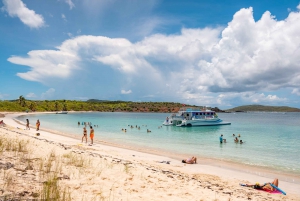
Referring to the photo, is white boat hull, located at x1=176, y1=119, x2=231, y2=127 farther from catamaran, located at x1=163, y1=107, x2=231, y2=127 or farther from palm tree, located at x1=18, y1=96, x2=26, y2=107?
palm tree, located at x1=18, y1=96, x2=26, y2=107

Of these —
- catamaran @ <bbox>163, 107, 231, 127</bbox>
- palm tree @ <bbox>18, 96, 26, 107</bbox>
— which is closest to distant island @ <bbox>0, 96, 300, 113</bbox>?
palm tree @ <bbox>18, 96, 26, 107</bbox>

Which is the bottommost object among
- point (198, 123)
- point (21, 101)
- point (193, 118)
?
point (198, 123)

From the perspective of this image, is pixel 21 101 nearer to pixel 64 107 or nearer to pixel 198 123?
pixel 64 107

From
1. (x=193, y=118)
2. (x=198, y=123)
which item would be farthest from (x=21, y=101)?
(x=198, y=123)

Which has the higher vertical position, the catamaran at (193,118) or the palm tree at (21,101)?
the palm tree at (21,101)

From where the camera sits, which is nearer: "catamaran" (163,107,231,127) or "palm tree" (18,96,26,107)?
"catamaran" (163,107,231,127)

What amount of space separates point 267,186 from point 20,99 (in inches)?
5308

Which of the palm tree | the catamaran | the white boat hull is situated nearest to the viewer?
the white boat hull

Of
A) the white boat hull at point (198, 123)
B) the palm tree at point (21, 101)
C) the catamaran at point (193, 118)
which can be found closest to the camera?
the white boat hull at point (198, 123)

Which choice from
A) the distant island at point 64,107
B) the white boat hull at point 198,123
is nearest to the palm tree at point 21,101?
the distant island at point 64,107

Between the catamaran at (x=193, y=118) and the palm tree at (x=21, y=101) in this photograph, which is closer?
the catamaran at (x=193, y=118)

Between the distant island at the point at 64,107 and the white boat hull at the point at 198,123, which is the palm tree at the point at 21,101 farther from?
the white boat hull at the point at 198,123

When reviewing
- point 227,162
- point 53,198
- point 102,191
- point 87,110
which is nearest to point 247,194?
point 102,191

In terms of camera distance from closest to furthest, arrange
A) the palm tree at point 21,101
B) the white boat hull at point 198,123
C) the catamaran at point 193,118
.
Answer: the white boat hull at point 198,123, the catamaran at point 193,118, the palm tree at point 21,101
